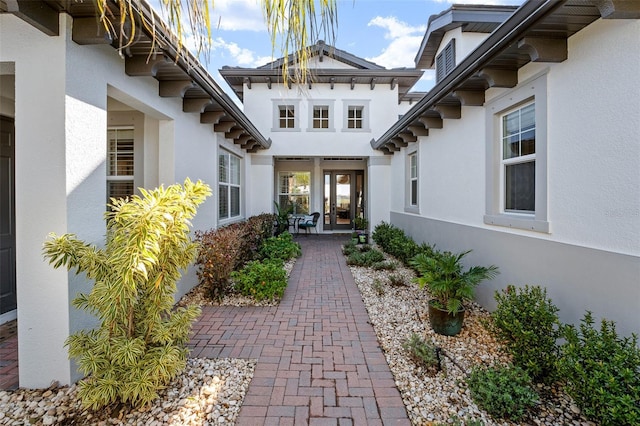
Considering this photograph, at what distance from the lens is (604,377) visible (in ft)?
6.76

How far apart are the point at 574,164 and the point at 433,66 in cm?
729

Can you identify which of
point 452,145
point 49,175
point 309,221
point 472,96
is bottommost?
point 309,221

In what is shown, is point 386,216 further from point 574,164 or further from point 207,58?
point 207,58

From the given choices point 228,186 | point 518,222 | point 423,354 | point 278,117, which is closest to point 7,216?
A: point 228,186

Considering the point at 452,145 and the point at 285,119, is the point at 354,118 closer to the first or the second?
the point at 285,119

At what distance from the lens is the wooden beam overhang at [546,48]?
2959mm

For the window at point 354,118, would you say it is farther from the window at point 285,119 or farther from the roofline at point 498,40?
the roofline at point 498,40

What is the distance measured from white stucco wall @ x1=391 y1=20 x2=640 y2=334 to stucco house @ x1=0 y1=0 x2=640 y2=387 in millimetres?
13

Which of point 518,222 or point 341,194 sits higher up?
point 341,194

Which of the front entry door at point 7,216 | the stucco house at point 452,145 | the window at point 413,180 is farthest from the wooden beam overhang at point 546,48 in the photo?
the front entry door at point 7,216

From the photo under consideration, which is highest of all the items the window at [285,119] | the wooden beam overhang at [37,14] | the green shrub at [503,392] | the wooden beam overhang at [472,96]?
the window at [285,119]

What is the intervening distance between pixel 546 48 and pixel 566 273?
2.29 m

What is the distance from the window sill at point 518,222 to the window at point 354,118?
25.6ft

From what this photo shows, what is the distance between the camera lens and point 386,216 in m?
11.2
